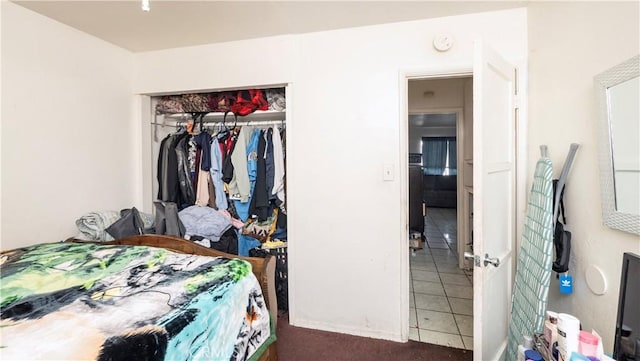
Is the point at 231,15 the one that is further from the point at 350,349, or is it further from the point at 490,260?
the point at 350,349

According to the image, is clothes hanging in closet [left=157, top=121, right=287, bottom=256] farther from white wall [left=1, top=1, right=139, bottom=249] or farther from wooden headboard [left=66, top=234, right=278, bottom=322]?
wooden headboard [left=66, top=234, right=278, bottom=322]

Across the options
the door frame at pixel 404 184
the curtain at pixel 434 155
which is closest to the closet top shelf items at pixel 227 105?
the door frame at pixel 404 184

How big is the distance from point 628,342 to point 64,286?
85.5 inches

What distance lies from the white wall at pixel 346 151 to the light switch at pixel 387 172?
3 centimetres

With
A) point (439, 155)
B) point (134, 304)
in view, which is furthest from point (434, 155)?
point (134, 304)

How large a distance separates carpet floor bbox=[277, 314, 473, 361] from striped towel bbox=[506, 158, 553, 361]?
0.46 meters

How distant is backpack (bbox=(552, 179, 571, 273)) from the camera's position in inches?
57.7

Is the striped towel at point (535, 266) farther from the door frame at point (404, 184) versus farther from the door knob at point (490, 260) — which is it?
the door frame at point (404, 184)

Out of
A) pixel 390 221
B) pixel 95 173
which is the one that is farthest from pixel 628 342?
pixel 95 173

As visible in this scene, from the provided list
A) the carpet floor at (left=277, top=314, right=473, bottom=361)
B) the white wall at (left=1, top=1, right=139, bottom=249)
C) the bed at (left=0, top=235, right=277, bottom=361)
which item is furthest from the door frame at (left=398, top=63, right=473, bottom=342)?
the white wall at (left=1, top=1, right=139, bottom=249)

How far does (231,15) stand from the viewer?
1999 millimetres

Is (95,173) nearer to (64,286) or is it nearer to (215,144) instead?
(215,144)

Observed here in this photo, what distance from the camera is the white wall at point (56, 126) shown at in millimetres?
1856

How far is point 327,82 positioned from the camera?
224 cm
